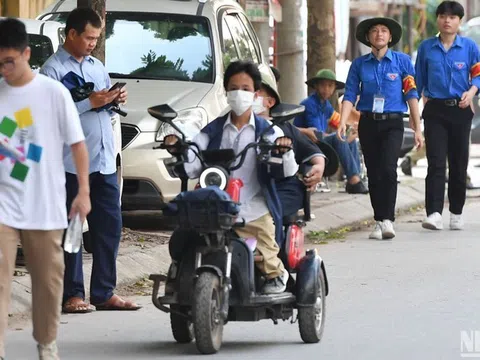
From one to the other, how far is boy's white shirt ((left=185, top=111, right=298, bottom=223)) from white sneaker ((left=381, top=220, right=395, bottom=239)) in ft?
19.6

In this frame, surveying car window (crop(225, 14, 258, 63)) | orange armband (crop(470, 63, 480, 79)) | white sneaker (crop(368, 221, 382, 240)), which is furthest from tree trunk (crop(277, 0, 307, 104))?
white sneaker (crop(368, 221, 382, 240))

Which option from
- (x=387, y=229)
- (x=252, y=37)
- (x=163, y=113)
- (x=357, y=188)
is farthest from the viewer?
(x=357, y=188)

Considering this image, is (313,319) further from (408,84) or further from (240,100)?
(408,84)

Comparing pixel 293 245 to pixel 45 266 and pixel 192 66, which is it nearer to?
pixel 45 266

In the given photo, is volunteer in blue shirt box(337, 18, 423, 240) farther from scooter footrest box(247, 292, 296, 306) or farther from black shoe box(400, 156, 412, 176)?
black shoe box(400, 156, 412, 176)

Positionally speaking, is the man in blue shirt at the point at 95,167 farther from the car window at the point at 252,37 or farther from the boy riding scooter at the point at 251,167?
the car window at the point at 252,37

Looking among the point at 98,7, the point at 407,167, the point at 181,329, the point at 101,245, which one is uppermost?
the point at 98,7

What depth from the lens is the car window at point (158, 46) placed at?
14758 mm

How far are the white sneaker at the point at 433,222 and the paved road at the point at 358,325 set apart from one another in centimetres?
230

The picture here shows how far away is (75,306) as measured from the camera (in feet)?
32.2

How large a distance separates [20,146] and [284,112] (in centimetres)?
171

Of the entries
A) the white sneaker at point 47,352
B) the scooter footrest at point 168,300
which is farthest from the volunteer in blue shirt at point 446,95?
the white sneaker at point 47,352

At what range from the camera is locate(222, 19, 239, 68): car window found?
15098 mm

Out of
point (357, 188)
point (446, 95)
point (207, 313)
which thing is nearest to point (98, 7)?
point (446, 95)
